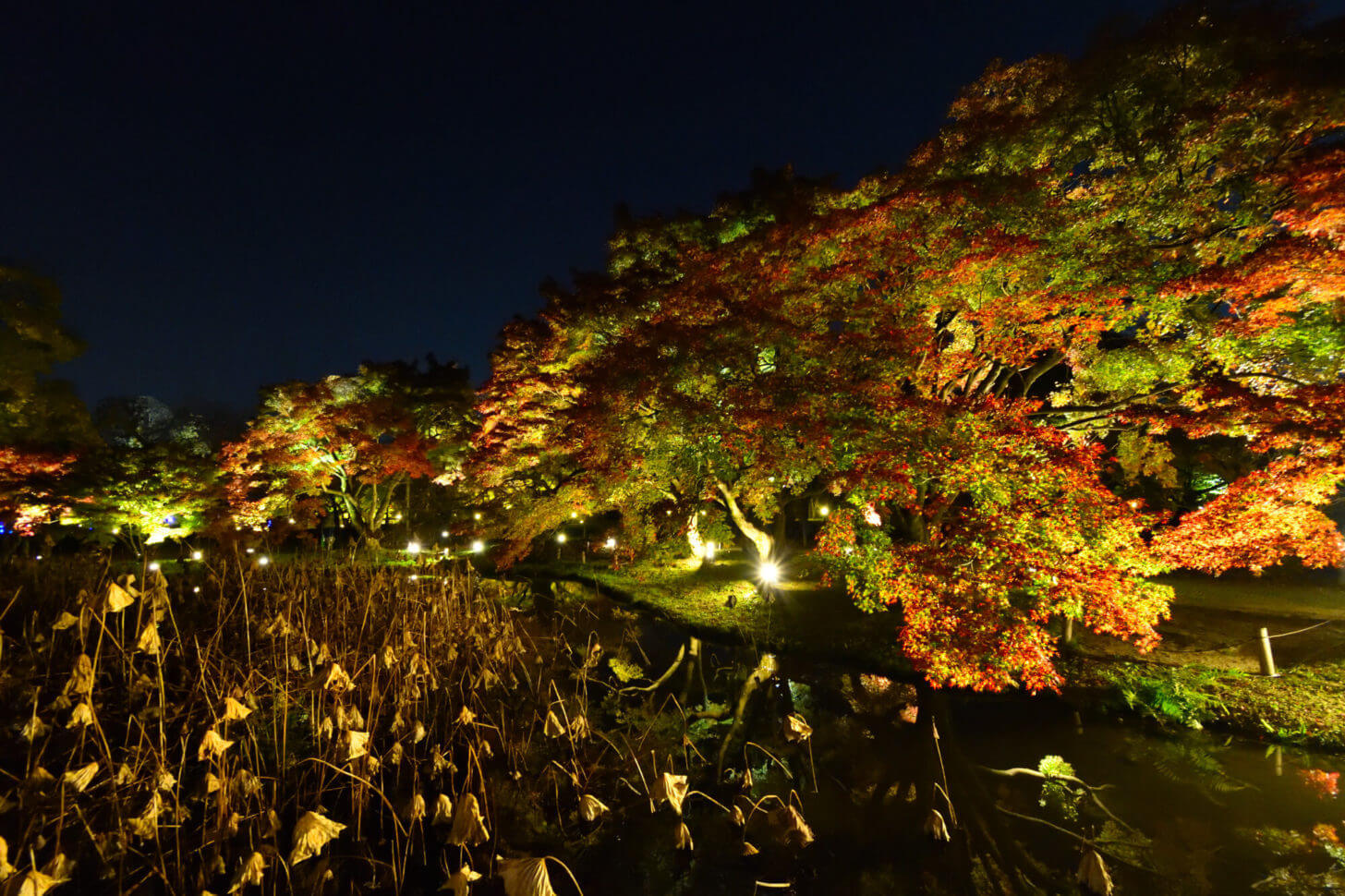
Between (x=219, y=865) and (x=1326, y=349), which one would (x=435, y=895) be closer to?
(x=219, y=865)

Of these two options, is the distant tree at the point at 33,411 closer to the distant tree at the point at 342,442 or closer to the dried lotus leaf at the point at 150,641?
the distant tree at the point at 342,442

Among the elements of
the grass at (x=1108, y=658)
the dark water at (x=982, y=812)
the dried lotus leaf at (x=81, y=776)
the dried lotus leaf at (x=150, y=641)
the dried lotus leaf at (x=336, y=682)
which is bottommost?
the dark water at (x=982, y=812)

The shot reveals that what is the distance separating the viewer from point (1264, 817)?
18.5 ft

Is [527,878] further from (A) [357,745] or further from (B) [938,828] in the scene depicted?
(B) [938,828]

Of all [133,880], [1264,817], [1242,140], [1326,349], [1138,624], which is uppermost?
[1242,140]

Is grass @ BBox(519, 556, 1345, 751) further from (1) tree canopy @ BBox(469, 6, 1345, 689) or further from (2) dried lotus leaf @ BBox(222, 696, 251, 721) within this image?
(2) dried lotus leaf @ BBox(222, 696, 251, 721)

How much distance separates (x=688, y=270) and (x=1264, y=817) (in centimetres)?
1038

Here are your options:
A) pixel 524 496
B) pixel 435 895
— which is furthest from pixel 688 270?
pixel 435 895

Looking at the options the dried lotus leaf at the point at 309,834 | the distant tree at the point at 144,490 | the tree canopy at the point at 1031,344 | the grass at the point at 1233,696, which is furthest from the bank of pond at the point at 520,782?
the distant tree at the point at 144,490

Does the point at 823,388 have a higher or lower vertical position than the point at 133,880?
higher

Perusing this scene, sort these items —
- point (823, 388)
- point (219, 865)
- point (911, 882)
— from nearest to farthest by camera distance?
point (219, 865) < point (911, 882) < point (823, 388)

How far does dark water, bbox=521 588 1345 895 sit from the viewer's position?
194 inches

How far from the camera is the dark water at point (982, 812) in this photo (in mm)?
4918

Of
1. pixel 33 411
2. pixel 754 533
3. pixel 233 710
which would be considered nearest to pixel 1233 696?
pixel 754 533
